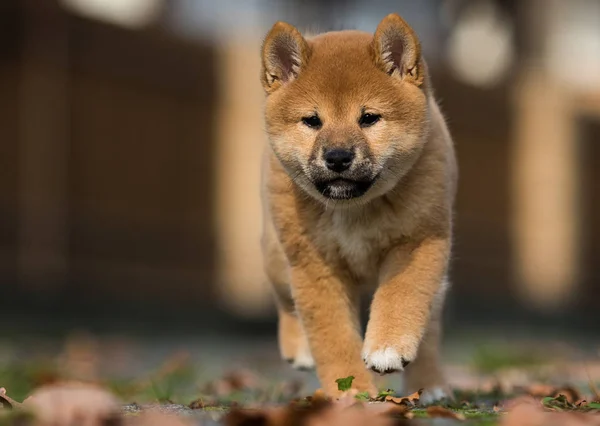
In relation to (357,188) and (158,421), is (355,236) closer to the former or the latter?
(357,188)

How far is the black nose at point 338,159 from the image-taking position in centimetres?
363

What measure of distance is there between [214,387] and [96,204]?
6.49 m

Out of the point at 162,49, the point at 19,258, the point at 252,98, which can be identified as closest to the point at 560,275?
the point at 252,98

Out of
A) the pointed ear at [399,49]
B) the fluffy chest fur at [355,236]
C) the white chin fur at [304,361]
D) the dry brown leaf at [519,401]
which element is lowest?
the dry brown leaf at [519,401]

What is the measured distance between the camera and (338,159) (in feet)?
11.9

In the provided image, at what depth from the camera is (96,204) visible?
36.1 feet

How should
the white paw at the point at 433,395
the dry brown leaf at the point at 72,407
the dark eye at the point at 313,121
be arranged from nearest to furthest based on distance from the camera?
the dry brown leaf at the point at 72,407, the dark eye at the point at 313,121, the white paw at the point at 433,395

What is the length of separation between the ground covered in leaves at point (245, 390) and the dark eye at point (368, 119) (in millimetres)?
919

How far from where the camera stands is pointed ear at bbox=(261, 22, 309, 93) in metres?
3.93

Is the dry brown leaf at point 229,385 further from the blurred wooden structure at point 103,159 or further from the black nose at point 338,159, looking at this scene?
the blurred wooden structure at point 103,159

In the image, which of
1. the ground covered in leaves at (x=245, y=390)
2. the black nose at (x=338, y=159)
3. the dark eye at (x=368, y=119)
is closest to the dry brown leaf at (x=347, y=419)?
the ground covered in leaves at (x=245, y=390)

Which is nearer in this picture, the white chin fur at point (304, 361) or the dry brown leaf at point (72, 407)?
the dry brown leaf at point (72, 407)

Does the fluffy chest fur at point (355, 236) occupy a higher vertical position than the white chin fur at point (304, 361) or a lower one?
higher

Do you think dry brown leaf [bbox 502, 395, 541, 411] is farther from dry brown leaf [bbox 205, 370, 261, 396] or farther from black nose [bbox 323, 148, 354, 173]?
dry brown leaf [bbox 205, 370, 261, 396]
